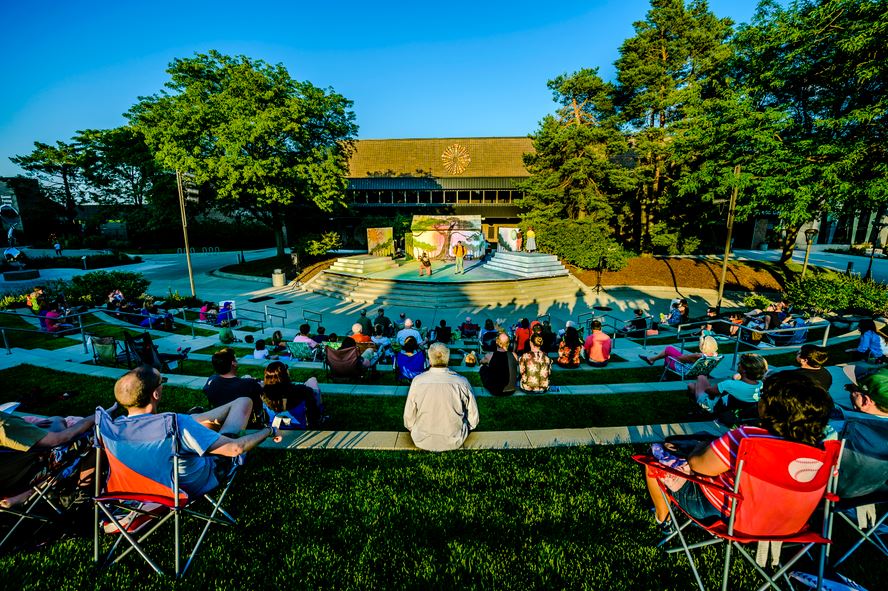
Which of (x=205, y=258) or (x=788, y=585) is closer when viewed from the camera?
(x=788, y=585)

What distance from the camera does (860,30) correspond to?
44.5ft

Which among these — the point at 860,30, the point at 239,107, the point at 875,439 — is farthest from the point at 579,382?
the point at 239,107

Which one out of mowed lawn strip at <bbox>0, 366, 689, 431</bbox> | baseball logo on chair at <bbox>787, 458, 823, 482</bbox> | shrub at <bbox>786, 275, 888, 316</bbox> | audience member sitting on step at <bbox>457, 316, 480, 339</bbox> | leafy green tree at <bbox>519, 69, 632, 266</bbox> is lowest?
audience member sitting on step at <bbox>457, 316, 480, 339</bbox>

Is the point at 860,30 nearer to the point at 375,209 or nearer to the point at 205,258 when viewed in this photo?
the point at 375,209

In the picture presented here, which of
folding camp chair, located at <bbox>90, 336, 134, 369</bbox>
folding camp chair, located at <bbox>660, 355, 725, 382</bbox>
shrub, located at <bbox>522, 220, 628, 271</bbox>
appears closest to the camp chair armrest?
folding camp chair, located at <bbox>660, 355, 725, 382</bbox>

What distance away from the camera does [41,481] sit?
3256 millimetres

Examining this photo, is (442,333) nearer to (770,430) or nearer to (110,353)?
(110,353)

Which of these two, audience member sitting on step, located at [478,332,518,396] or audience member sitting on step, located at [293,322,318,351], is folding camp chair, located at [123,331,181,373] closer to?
audience member sitting on step, located at [293,322,318,351]

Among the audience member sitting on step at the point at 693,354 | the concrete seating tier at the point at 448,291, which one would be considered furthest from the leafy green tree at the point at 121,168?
the audience member sitting on step at the point at 693,354

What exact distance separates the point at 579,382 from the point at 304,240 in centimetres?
2396

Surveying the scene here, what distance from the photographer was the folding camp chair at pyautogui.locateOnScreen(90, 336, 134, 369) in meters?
8.42

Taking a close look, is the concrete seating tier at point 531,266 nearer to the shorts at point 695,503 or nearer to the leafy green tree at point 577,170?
the leafy green tree at point 577,170

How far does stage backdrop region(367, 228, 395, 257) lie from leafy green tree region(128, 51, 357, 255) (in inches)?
130

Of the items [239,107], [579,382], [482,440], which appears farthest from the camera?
[239,107]
